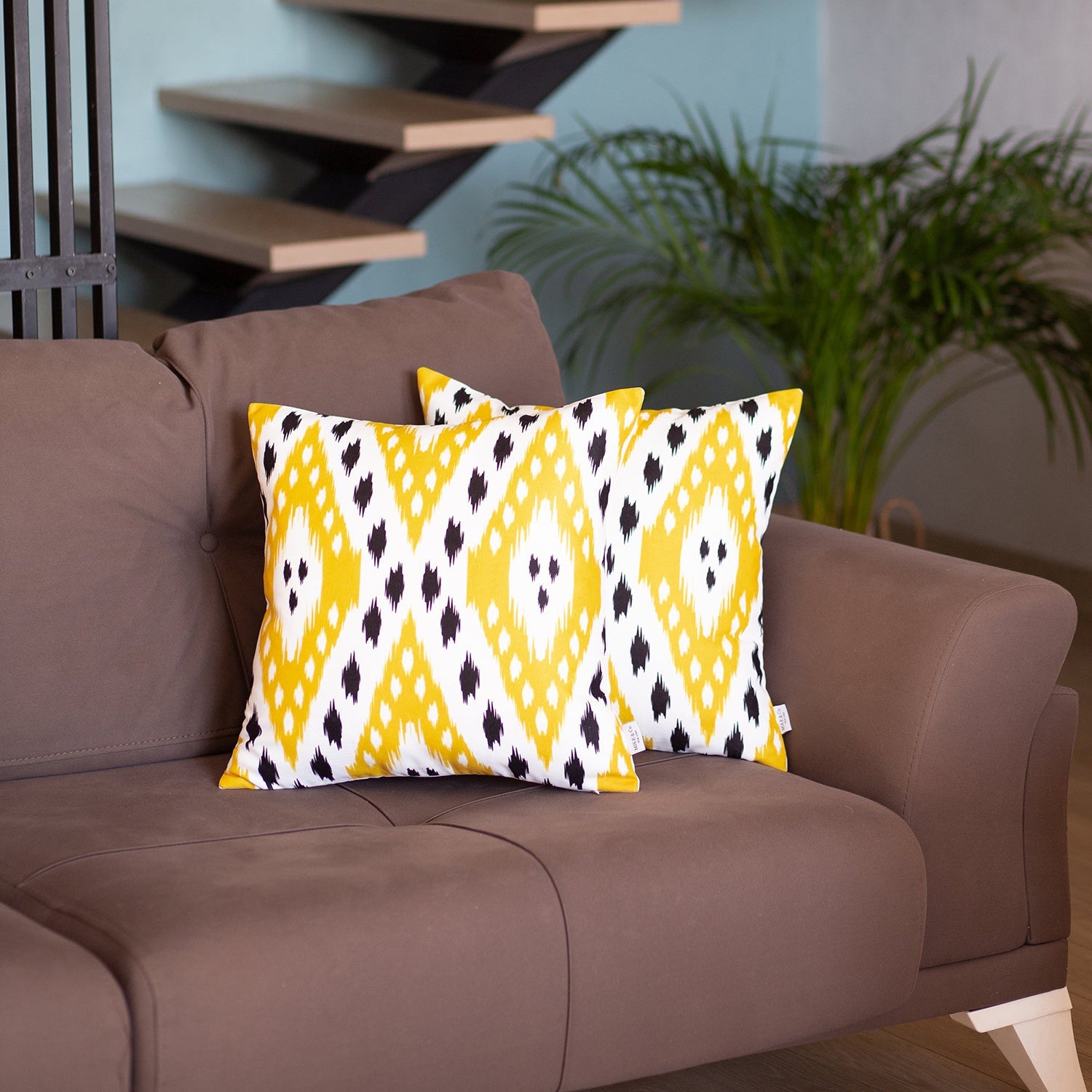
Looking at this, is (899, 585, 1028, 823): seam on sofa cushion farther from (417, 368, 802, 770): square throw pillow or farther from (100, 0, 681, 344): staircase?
(100, 0, 681, 344): staircase

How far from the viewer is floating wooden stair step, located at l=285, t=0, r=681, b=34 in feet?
9.02

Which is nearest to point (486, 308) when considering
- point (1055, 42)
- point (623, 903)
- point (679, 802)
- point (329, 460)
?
point (329, 460)

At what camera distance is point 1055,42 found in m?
A: 3.36

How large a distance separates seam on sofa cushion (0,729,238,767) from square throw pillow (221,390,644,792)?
132 millimetres

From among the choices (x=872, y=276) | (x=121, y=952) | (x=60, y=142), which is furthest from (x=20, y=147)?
(x=872, y=276)

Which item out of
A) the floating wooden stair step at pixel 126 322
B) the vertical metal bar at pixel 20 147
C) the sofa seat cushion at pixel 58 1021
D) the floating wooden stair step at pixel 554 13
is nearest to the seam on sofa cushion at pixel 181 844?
the sofa seat cushion at pixel 58 1021

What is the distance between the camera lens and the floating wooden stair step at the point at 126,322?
9.53ft

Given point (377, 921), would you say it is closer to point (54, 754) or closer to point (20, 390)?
point (54, 754)

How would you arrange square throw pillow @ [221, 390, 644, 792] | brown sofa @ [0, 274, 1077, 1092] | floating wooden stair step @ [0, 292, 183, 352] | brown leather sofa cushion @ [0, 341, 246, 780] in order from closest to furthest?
1. brown sofa @ [0, 274, 1077, 1092]
2. square throw pillow @ [221, 390, 644, 792]
3. brown leather sofa cushion @ [0, 341, 246, 780]
4. floating wooden stair step @ [0, 292, 183, 352]

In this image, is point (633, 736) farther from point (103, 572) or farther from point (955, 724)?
point (103, 572)

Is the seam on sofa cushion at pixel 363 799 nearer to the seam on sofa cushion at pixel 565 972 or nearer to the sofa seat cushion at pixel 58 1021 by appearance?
the seam on sofa cushion at pixel 565 972

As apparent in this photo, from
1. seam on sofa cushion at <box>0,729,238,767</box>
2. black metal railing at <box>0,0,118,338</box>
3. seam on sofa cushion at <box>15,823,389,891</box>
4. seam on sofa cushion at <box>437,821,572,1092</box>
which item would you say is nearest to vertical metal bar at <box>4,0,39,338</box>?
black metal railing at <box>0,0,118,338</box>

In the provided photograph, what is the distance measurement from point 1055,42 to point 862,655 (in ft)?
7.22

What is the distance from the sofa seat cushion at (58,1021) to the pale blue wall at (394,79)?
7.70 feet
